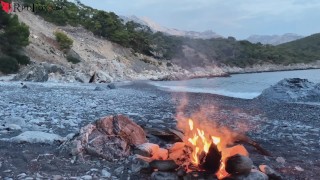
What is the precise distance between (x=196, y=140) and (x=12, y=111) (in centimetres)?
795

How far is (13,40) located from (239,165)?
151 feet

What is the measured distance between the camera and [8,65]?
40656 millimetres

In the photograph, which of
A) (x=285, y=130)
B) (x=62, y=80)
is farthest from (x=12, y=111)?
(x=62, y=80)

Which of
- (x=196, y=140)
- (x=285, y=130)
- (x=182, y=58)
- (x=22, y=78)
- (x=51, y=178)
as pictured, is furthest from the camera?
(x=182, y=58)

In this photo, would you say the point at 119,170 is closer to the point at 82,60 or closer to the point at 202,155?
the point at 202,155

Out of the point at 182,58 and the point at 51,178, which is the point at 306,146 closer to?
the point at 51,178

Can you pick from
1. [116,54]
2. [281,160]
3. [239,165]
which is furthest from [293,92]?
[116,54]

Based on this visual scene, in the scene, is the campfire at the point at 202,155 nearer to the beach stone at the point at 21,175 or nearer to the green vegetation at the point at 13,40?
the beach stone at the point at 21,175

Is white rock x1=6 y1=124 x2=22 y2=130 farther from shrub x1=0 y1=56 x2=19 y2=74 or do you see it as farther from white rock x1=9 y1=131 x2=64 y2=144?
shrub x1=0 y1=56 x2=19 y2=74

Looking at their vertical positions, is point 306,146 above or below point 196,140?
below

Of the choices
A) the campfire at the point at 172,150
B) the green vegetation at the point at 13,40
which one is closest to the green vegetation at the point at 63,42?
the green vegetation at the point at 13,40

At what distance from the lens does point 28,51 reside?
50.8m

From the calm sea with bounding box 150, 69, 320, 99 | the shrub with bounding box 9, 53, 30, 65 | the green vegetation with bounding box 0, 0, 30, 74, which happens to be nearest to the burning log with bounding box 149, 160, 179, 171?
the calm sea with bounding box 150, 69, 320, 99

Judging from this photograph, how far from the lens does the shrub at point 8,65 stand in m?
40.1
